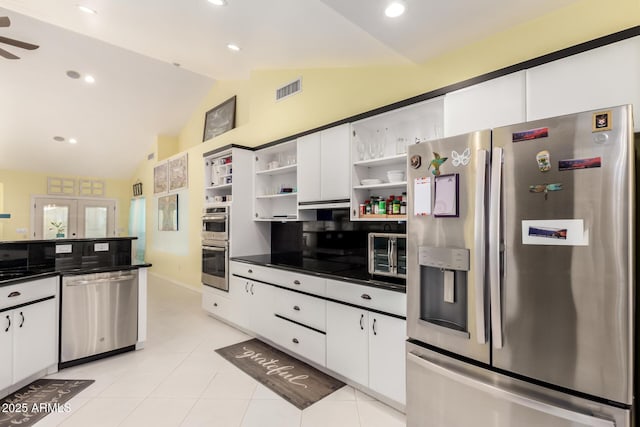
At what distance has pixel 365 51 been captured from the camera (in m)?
2.86

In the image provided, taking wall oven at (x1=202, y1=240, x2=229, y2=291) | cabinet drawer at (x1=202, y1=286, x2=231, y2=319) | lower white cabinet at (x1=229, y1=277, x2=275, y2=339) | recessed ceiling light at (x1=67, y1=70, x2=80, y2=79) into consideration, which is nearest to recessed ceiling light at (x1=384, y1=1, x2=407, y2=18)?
lower white cabinet at (x1=229, y1=277, x2=275, y2=339)

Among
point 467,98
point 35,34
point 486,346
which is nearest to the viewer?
point 486,346

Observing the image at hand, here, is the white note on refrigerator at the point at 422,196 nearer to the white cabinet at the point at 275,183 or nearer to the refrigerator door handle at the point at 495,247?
the refrigerator door handle at the point at 495,247

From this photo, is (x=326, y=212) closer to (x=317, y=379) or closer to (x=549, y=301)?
(x=317, y=379)

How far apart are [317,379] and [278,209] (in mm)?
2294

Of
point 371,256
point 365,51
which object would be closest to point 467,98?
point 365,51

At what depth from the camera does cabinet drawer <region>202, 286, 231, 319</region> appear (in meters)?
4.10

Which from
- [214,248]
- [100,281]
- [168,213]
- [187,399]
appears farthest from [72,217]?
[187,399]

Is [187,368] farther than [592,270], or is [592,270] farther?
[187,368]

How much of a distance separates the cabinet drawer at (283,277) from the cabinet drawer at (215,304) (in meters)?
0.49

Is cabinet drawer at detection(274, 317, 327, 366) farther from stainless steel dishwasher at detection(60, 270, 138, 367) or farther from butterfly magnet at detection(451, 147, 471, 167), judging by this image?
butterfly magnet at detection(451, 147, 471, 167)

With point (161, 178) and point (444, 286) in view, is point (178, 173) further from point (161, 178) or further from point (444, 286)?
point (444, 286)

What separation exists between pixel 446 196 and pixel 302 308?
6.02 ft

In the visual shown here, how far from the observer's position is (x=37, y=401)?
2.40 meters
